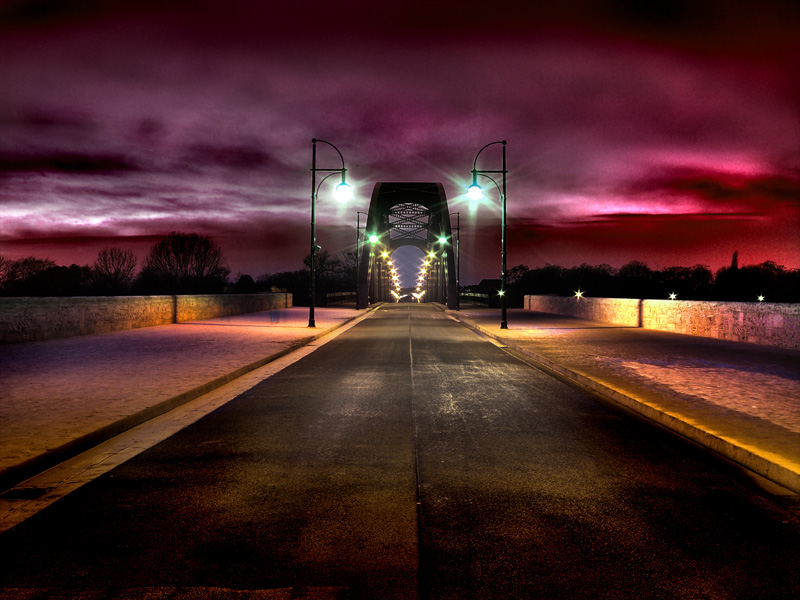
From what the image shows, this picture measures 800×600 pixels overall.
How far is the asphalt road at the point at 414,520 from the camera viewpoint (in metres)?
3.13

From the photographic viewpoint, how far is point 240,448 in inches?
232

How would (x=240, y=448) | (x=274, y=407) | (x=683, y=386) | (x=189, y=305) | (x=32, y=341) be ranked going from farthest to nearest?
1. (x=189, y=305)
2. (x=32, y=341)
3. (x=683, y=386)
4. (x=274, y=407)
5. (x=240, y=448)

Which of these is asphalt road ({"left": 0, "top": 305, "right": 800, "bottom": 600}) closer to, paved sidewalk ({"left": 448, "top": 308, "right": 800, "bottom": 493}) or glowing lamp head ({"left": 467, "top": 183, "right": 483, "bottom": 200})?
paved sidewalk ({"left": 448, "top": 308, "right": 800, "bottom": 493})

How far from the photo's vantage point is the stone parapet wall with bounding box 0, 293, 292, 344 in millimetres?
15758

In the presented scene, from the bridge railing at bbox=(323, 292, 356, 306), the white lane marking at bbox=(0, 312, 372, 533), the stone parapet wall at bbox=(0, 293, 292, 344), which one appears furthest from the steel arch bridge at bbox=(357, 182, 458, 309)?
the white lane marking at bbox=(0, 312, 372, 533)

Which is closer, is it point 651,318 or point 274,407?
point 274,407

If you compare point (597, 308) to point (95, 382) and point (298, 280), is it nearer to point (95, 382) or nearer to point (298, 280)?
point (95, 382)

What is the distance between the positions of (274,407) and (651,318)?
19.8 meters

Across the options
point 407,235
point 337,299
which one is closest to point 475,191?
point 337,299

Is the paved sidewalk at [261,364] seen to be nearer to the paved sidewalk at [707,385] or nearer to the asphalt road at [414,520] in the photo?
the paved sidewalk at [707,385]

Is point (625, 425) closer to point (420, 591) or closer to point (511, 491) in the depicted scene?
point (511, 491)

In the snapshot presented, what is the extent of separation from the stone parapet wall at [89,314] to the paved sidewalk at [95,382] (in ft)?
1.92

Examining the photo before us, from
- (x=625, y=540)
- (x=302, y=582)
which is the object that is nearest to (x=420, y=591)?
(x=302, y=582)

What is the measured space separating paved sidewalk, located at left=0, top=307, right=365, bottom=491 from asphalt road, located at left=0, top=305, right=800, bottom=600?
836mm
